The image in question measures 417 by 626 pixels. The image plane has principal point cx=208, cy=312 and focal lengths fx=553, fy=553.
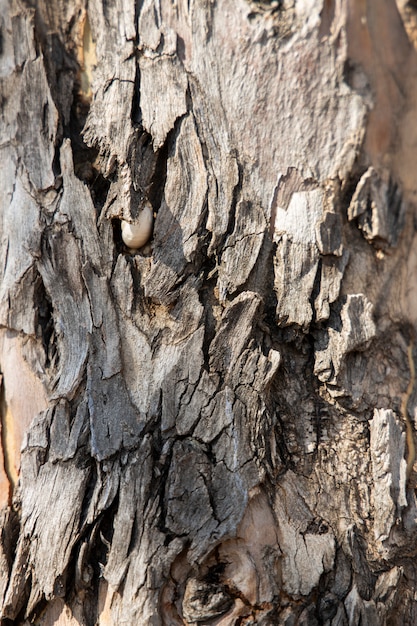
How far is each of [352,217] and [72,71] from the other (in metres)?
0.75

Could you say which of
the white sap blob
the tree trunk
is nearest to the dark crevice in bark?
the tree trunk

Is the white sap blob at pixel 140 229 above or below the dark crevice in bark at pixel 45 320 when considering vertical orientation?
above

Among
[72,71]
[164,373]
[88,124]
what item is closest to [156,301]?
[164,373]

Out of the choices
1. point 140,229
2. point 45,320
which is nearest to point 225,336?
point 140,229

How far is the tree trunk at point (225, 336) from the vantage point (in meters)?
1.10

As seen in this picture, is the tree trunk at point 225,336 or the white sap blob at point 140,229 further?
the white sap blob at point 140,229

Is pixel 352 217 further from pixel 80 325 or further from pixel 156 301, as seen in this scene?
pixel 80 325

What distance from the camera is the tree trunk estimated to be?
1099 millimetres

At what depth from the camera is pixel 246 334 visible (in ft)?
3.80

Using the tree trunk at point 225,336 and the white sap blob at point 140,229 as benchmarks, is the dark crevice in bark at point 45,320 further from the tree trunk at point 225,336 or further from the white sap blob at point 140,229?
the white sap blob at point 140,229

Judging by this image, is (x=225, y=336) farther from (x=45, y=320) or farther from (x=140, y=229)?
(x=45, y=320)

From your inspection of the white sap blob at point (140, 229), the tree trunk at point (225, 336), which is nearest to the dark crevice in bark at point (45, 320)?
the tree trunk at point (225, 336)

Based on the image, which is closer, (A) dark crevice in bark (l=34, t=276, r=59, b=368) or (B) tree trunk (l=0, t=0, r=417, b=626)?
(B) tree trunk (l=0, t=0, r=417, b=626)

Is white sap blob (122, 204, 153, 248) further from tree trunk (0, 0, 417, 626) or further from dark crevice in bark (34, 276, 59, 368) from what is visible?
dark crevice in bark (34, 276, 59, 368)
